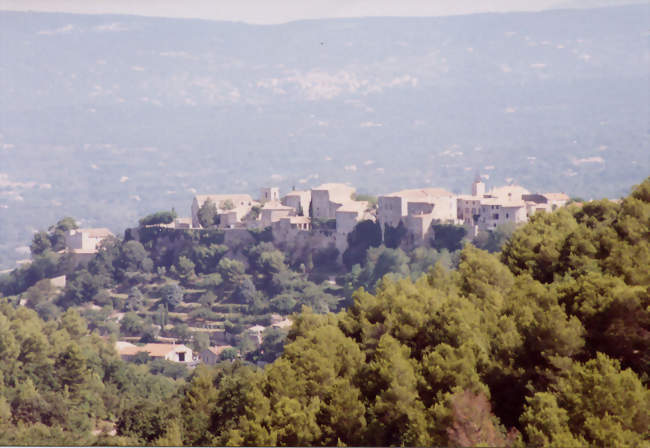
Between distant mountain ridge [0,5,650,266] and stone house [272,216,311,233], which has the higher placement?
distant mountain ridge [0,5,650,266]

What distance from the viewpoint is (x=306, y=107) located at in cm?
7644

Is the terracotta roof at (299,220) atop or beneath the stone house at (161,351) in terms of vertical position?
atop

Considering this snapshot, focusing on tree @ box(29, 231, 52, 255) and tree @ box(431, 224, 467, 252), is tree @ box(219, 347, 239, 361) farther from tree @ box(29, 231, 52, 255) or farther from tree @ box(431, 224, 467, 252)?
tree @ box(29, 231, 52, 255)

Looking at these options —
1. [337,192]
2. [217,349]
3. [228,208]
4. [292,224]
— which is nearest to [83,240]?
[228,208]

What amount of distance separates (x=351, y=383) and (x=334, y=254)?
17768 millimetres

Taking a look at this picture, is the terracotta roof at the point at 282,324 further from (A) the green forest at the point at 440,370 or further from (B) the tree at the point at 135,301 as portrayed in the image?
(A) the green forest at the point at 440,370

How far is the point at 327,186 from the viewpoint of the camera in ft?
86.8

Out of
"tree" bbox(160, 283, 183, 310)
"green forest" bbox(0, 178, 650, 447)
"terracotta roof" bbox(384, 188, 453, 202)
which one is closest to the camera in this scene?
"green forest" bbox(0, 178, 650, 447)

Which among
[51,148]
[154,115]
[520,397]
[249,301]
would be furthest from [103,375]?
[154,115]

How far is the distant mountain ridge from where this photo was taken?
48.3m

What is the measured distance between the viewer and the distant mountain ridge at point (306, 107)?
48.3 meters

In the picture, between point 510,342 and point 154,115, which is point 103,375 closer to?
point 510,342

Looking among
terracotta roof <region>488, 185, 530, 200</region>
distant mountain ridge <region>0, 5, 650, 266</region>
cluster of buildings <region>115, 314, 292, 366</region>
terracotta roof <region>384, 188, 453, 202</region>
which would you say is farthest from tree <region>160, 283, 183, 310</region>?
distant mountain ridge <region>0, 5, 650, 266</region>

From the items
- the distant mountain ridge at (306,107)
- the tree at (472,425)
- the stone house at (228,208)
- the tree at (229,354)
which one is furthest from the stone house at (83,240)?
the tree at (472,425)
